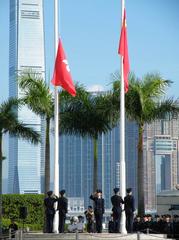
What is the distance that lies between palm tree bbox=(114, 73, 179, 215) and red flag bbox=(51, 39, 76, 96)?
7.32 m

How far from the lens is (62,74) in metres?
27.5

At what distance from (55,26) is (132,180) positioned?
562 ft

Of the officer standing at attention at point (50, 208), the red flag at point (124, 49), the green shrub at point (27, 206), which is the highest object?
the red flag at point (124, 49)

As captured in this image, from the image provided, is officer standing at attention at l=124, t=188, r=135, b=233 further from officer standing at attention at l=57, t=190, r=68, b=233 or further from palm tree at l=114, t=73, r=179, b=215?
palm tree at l=114, t=73, r=179, b=215

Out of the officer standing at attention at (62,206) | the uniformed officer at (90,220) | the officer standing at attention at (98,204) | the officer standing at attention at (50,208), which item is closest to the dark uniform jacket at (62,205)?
the officer standing at attention at (62,206)

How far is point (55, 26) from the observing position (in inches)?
1113

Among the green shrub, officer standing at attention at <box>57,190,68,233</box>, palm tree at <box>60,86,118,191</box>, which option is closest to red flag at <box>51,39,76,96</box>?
officer standing at attention at <box>57,190,68,233</box>

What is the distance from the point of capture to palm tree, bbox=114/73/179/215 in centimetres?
3447

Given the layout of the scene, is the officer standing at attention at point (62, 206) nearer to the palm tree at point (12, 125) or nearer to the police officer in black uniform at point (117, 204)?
the police officer in black uniform at point (117, 204)

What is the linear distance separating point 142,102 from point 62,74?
770 cm

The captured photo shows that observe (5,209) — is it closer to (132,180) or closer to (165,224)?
(165,224)

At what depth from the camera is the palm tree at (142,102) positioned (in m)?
34.5

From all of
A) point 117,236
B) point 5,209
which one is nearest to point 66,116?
point 5,209

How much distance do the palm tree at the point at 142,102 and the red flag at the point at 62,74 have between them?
24.0 feet
